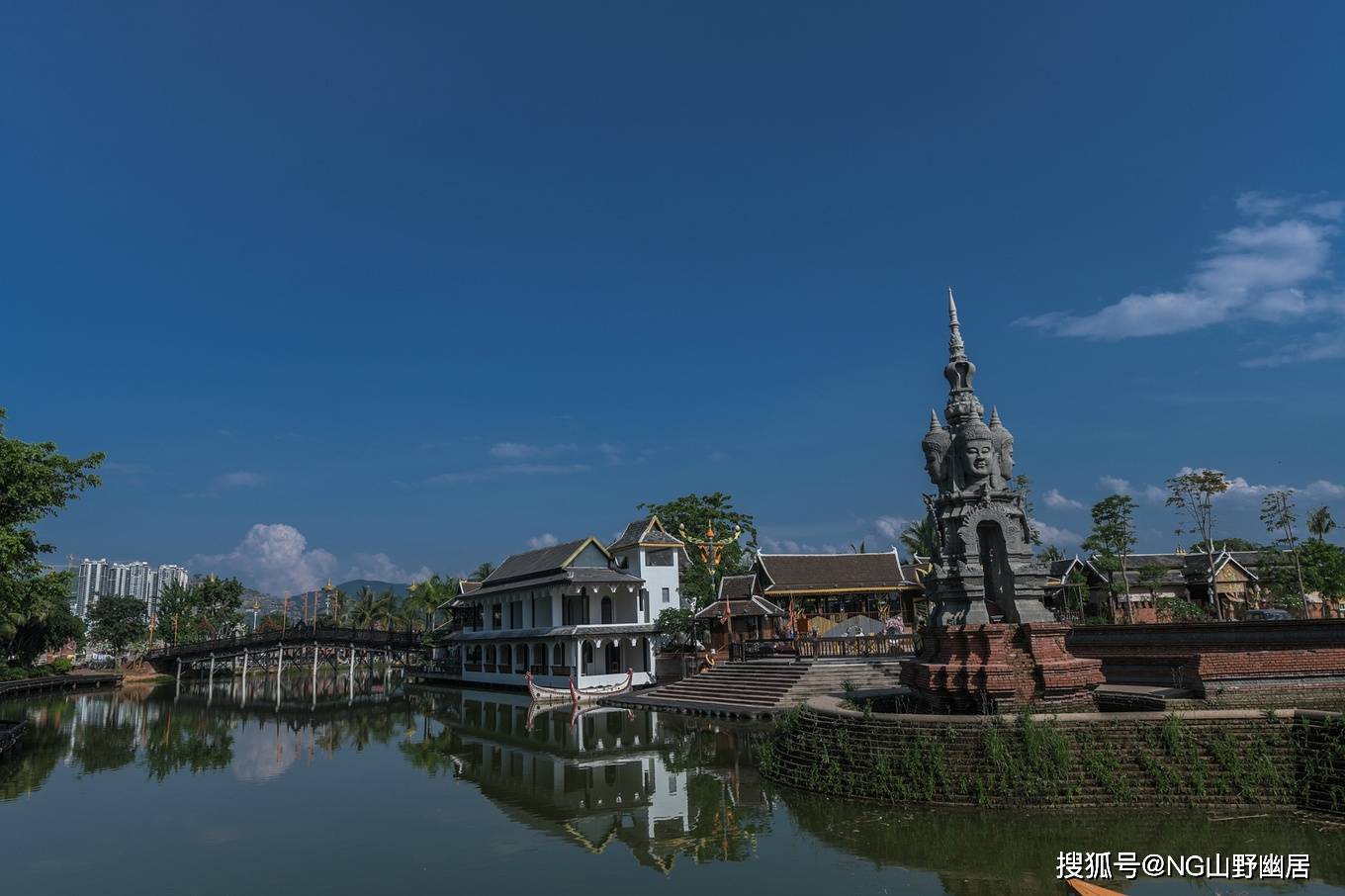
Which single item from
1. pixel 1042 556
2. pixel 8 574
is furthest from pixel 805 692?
pixel 1042 556

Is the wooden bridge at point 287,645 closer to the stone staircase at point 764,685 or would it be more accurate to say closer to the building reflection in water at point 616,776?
the building reflection in water at point 616,776

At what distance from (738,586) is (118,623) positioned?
57343 millimetres

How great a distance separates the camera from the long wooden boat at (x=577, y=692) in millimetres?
32406

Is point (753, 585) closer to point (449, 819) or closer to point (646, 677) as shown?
point (646, 677)

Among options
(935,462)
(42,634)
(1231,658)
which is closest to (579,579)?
(935,462)

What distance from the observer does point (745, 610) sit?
121 ft

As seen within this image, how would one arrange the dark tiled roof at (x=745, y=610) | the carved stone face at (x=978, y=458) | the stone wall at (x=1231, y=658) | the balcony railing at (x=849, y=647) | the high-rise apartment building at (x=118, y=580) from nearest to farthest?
the carved stone face at (x=978, y=458) < the stone wall at (x=1231, y=658) < the balcony railing at (x=849, y=647) < the dark tiled roof at (x=745, y=610) < the high-rise apartment building at (x=118, y=580)

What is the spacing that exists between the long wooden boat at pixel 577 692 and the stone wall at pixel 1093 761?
20100 mm

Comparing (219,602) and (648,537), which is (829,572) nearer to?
(648,537)

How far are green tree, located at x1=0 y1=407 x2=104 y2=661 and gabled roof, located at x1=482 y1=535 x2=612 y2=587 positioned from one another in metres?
18.1

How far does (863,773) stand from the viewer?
1338cm

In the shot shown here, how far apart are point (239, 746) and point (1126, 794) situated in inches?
944

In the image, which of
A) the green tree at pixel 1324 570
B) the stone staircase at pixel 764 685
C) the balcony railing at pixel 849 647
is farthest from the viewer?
the green tree at pixel 1324 570

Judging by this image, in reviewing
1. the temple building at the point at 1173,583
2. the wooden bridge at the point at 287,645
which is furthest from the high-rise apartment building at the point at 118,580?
the temple building at the point at 1173,583
